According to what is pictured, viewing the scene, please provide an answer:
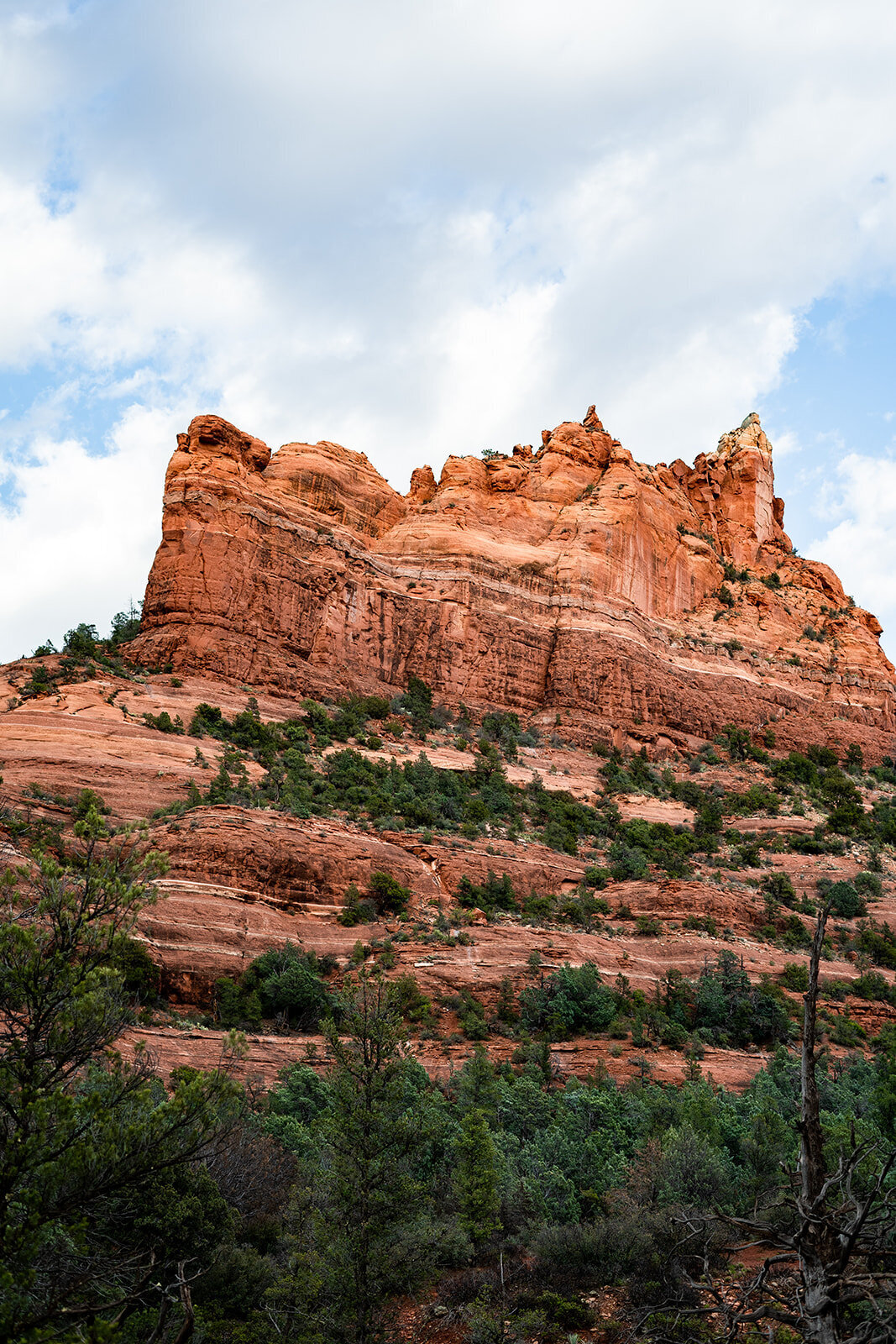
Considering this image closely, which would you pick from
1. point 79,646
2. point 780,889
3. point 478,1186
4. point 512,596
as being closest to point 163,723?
point 79,646

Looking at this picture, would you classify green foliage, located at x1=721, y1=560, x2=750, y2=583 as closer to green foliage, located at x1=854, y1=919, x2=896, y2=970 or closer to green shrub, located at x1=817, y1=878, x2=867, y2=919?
green shrub, located at x1=817, y1=878, x2=867, y2=919

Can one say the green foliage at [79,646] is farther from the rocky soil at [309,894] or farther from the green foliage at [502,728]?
the green foliage at [502,728]

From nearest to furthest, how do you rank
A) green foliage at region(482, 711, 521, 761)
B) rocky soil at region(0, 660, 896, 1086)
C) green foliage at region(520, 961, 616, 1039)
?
rocky soil at region(0, 660, 896, 1086) → green foliage at region(520, 961, 616, 1039) → green foliage at region(482, 711, 521, 761)

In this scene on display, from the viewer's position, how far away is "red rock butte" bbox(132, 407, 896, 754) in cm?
4756

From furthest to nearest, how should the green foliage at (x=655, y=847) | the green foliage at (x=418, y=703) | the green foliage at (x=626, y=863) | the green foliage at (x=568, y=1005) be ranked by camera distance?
the green foliage at (x=418, y=703)
the green foliage at (x=655, y=847)
the green foliage at (x=626, y=863)
the green foliage at (x=568, y=1005)

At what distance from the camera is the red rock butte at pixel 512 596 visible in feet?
156

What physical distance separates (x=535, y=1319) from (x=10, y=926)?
852cm

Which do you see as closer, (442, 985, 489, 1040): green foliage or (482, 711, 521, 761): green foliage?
(442, 985, 489, 1040): green foliage

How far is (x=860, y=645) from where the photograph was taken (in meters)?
69.9

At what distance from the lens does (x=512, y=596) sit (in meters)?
57.8

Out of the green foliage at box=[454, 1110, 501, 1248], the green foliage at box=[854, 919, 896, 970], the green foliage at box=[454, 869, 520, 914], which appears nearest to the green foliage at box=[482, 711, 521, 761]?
the green foliage at box=[454, 869, 520, 914]

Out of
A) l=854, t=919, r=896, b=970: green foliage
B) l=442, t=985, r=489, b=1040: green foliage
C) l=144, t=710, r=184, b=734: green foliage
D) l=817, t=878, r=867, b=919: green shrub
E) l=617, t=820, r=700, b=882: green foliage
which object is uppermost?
l=144, t=710, r=184, b=734: green foliage

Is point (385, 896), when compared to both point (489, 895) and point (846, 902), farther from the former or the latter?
point (846, 902)

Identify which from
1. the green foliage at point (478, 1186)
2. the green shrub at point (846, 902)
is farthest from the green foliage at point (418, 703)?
the green foliage at point (478, 1186)
